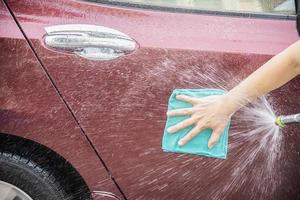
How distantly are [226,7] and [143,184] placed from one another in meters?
0.89

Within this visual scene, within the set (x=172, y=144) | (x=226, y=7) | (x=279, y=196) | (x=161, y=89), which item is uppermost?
(x=226, y=7)

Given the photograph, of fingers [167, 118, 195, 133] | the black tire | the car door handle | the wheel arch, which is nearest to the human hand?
fingers [167, 118, 195, 133]

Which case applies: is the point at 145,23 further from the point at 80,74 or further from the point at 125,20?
the point at 80,74

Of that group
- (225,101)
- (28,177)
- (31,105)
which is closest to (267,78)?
(225,101)

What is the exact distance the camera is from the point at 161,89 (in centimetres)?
274

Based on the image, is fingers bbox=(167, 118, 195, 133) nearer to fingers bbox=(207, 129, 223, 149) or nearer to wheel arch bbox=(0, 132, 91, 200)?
fingers bbox=(207, 129, 223, 149)

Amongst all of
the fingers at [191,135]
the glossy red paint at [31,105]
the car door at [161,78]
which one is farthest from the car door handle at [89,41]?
the fingers at [191,135]

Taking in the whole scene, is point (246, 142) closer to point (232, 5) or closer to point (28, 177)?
point (232, 5)

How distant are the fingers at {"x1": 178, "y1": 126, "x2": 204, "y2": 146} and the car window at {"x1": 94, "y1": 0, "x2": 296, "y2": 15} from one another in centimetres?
54

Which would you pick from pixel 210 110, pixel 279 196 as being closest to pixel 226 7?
pixel 210 110

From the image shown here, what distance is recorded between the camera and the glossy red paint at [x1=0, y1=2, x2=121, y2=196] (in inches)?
103

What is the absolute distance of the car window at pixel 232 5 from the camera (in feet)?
9.18

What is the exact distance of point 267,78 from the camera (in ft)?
8.51

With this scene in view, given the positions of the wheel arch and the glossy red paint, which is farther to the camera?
the wheel arch
